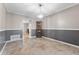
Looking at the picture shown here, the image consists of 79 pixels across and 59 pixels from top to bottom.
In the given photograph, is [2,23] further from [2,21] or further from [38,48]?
[38,48]

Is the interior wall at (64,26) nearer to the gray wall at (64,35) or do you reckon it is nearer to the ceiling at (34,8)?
the gray wall at (64,35)

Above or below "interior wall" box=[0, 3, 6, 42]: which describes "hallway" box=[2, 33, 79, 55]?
below

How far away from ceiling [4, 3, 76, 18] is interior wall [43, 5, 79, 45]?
22 centimetres

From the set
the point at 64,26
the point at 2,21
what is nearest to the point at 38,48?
the point at 64,26

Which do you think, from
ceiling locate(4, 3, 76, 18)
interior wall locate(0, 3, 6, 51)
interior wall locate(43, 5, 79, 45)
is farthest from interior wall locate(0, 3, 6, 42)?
interior wall locate(43, 5, 79, 45)

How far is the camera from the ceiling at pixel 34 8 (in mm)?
2218

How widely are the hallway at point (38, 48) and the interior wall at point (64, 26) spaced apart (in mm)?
259

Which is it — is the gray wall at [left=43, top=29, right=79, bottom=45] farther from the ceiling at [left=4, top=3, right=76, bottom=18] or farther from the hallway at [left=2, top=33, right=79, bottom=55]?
the ceiling at [left=4, top=3, right=76, bottom=18]

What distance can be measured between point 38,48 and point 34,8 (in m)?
1.06

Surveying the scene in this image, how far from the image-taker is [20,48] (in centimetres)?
236

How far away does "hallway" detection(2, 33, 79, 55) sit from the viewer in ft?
7.37

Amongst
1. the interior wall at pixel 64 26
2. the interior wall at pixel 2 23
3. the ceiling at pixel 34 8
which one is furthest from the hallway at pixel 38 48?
the ceiling at pixel 34 8
